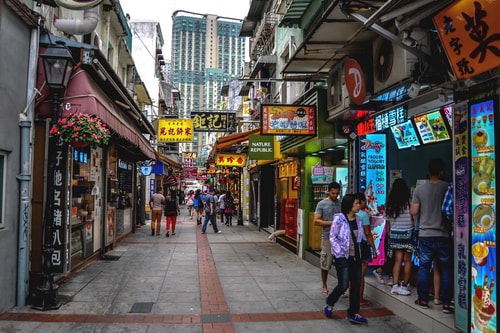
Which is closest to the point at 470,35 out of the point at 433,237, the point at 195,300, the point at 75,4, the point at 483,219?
the point at 483,219

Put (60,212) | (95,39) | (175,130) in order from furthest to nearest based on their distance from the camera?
(175,130), (95,39), (60,212)

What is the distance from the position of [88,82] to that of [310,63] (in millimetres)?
4211

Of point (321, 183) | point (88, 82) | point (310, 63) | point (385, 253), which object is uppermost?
point (310, 63)

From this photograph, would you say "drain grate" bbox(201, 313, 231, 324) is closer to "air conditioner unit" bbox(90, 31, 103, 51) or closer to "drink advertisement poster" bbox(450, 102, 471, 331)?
"drink advertisement poster" bbox(450, 102, 471, 331)

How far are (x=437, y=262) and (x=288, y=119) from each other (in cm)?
474

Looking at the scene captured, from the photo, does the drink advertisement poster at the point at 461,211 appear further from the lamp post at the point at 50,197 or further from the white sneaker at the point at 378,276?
the lamp post at the point at 50,197

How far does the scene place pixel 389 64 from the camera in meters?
6.92

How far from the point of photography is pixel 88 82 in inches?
310

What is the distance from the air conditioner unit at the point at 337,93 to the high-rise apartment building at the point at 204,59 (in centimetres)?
4900

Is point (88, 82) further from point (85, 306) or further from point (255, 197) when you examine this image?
point (255, 197)

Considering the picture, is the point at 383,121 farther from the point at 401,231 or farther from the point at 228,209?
the point at 228,209

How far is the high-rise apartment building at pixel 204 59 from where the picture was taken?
194 feet

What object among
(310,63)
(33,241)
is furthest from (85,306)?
(310,63)

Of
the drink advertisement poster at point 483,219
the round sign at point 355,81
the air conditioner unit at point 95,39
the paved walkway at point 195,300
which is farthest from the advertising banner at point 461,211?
the air conditioner unit at point 95,39
